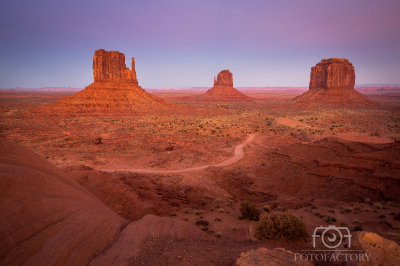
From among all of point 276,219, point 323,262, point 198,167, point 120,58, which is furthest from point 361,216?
point 120,58

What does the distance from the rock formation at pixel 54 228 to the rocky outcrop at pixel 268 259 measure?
307 cm

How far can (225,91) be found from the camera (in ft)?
467

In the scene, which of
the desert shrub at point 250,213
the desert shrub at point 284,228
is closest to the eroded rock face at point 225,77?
the desert shrub at point 250,213

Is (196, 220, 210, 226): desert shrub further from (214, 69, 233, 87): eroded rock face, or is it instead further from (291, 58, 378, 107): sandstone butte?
(214, 69, 233, 87): eroded rock face

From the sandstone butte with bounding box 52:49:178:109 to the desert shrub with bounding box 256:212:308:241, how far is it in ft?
202

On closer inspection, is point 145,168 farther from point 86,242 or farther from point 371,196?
point 371,196

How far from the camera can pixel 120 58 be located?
73562 mm

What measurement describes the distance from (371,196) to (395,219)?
11.1 ft

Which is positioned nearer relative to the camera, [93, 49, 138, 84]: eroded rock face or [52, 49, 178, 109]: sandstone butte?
[52, 49, 178, 109]: sandstone butte

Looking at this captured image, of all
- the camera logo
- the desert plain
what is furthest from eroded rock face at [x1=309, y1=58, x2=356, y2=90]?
the camera logo

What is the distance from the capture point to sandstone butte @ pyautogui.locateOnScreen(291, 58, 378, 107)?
8662 centimetres

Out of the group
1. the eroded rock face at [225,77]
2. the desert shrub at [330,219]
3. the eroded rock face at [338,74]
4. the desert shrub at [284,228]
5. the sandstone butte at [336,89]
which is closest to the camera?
the desert shrub at [284,228]

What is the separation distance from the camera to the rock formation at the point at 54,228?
5098 millimetres

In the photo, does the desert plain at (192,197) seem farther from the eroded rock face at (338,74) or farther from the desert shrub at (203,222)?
the eroded rock face at (338,74)
